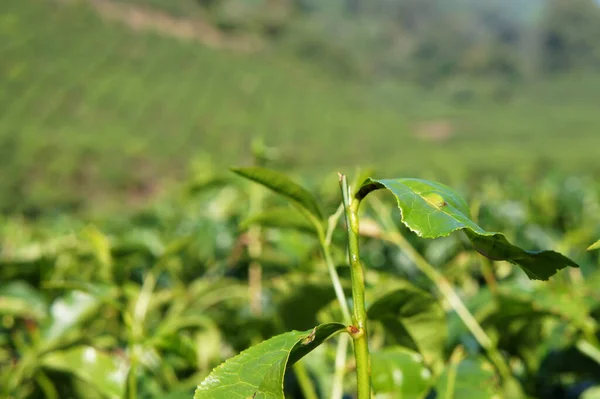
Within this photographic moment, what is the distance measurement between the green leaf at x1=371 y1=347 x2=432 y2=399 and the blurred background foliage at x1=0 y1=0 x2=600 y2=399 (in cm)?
8

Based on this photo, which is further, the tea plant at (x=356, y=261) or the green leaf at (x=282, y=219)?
the green leaf at (x=282, y=219)

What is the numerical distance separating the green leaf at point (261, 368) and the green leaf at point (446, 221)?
6 cm

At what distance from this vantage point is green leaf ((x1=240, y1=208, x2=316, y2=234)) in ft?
1.58

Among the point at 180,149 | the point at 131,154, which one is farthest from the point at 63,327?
the point at 180,149

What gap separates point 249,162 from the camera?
1586mm

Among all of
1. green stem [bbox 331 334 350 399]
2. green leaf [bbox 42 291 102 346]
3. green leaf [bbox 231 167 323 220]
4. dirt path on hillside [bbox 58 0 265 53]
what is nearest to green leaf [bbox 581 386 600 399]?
green stem [bbox 331 334 350 399]

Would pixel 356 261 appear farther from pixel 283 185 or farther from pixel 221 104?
pixel 221 104

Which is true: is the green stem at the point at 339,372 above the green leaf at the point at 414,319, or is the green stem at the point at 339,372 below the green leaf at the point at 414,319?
below

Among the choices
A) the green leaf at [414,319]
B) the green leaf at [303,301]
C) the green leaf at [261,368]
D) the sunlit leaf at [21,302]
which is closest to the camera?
the green leaf at [261,368]

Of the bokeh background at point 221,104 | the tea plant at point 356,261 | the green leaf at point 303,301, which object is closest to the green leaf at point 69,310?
the green leaf at point 303,301

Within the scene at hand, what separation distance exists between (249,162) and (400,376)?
3.78ft

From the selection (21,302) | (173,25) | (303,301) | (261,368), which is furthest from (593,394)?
(173,25)

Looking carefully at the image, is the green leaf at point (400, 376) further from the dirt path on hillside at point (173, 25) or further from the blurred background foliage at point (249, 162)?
the dirt path on hillside at point (173, 25)

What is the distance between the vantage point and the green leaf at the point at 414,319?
0.43m
